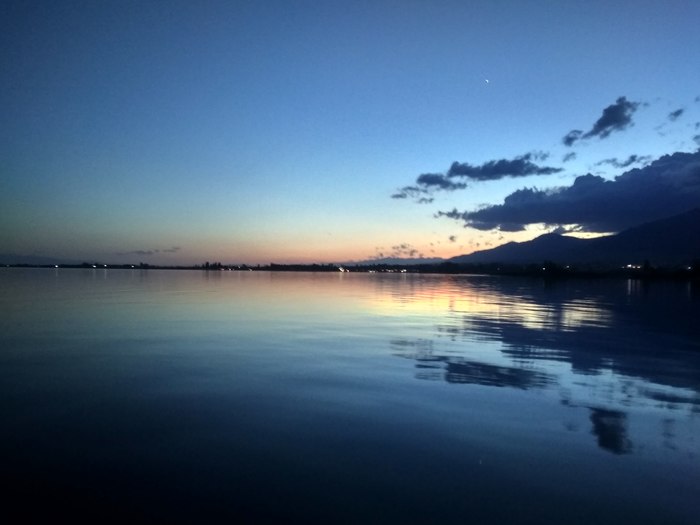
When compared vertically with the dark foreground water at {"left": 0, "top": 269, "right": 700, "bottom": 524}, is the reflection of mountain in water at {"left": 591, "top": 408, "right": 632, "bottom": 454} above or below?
below

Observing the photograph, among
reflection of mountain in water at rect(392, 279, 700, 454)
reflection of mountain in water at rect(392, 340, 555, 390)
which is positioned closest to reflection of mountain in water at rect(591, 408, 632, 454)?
reflection of mountain in water at rect(392, 279, 700, 454)

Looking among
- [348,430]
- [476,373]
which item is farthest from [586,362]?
[348,430]

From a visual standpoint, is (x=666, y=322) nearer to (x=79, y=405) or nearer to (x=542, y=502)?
(x=542, y=502)

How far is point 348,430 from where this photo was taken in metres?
9.19

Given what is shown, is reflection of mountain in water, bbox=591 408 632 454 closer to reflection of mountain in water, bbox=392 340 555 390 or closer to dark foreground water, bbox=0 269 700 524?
dark foreground water, bbox=0 269 700 524

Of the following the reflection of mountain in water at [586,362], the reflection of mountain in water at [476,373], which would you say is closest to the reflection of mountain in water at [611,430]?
the reflection of mountain in water at [586,362]

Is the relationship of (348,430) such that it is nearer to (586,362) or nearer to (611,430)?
(611,430)

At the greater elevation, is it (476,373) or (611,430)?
(476,373)

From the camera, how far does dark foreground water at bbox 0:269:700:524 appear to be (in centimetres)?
646

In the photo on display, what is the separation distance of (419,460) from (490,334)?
1455 cm

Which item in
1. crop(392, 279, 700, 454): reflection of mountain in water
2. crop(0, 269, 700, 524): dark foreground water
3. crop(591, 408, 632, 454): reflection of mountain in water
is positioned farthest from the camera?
crop(392, 279, 700, 454): reflection of mountain in water

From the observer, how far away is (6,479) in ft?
22.4

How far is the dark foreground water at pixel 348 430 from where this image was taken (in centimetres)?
646

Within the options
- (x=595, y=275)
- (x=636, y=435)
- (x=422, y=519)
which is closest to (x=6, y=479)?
(x=422, y=519)
